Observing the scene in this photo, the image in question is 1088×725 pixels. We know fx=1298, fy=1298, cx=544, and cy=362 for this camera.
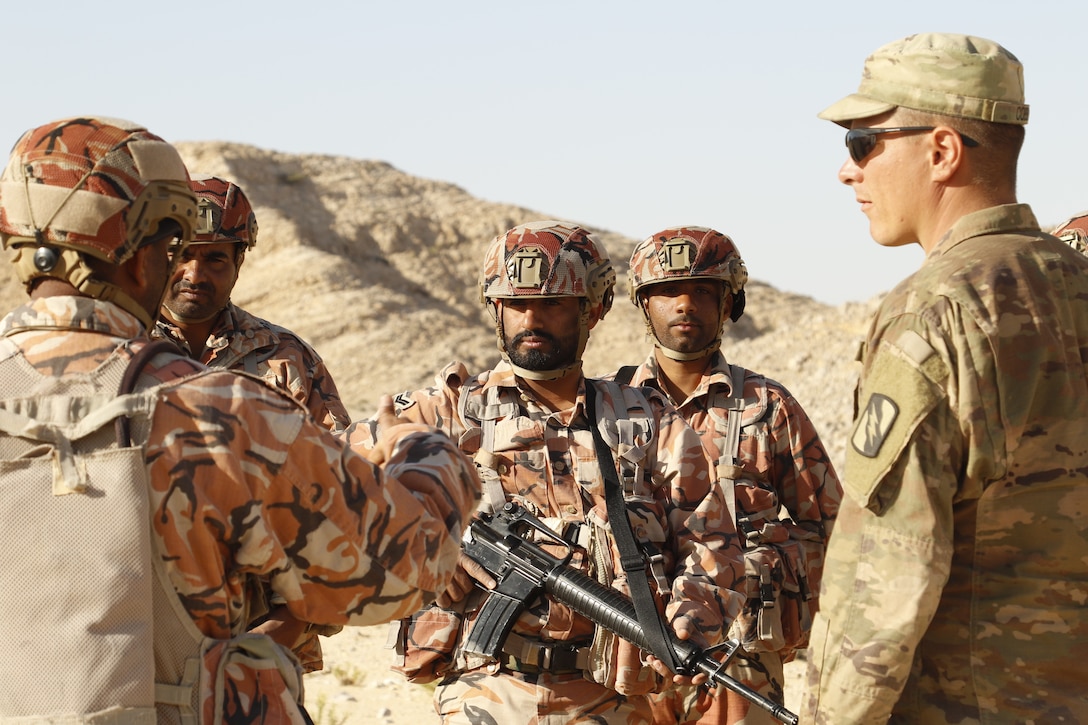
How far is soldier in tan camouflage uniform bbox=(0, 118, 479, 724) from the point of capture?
7.75 feet

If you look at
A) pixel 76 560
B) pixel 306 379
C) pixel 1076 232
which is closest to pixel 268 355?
pixel 306 379

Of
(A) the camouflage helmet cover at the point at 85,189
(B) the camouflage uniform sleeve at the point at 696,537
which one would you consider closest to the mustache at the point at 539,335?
(B) the camouflage uniform sleeve at the point at 696,537

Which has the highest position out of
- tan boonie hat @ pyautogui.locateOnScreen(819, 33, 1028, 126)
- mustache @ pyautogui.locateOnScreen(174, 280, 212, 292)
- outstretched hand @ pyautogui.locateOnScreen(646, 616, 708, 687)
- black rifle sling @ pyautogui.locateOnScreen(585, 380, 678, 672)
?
tan boonie hat @ pyautogui.locateOnScreen(819, 33, 1028, 126)

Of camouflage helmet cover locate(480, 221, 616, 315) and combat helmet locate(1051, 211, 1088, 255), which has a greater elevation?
combat helmet locate(1051, 211, 1088, 255)

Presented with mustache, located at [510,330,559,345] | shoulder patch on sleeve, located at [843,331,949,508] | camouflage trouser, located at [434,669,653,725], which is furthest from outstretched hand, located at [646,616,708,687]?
shoulder patch on sleeve, located at [843,331,949,508]

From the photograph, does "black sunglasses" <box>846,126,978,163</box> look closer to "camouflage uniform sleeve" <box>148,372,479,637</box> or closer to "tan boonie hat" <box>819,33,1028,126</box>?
"tan boonie hat" <box>819,33,1028,126</box>

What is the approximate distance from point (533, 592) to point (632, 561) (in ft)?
1.14

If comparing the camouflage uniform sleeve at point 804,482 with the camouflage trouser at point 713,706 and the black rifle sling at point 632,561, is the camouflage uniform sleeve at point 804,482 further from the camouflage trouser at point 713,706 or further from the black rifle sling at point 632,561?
the black rifle sling at point 632,561

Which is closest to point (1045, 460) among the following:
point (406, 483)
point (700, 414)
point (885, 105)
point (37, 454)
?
point (885, 105)

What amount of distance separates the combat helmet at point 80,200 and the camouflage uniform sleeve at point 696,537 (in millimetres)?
2327

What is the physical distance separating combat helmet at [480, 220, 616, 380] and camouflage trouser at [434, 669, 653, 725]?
42.8 inches

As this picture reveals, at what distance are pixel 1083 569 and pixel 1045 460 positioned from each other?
26cm

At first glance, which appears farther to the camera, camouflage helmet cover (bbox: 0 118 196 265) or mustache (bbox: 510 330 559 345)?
mustache (bbox: 510 330 559 345)

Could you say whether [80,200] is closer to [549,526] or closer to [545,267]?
[549,526]
